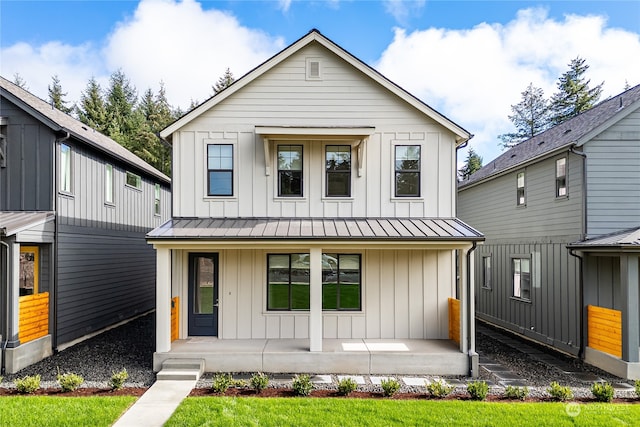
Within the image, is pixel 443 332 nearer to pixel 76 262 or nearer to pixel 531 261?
pixel 531 261

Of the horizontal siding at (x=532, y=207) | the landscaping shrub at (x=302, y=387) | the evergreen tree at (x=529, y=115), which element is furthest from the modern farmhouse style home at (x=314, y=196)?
the evergreen tree at (x=529, y=115)

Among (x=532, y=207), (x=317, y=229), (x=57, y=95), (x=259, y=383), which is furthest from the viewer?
(x=57, y=95)

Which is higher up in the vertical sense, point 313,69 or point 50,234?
point 313,69

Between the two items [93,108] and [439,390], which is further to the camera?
[93,108]

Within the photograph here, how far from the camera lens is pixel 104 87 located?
1473 inches

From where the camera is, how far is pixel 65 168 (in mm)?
10445

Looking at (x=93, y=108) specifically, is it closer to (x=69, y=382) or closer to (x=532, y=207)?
(x=69, y=382)

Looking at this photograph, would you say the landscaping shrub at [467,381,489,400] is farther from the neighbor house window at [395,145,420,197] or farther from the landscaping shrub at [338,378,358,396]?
the neighbor house window at [395,145,420,197]

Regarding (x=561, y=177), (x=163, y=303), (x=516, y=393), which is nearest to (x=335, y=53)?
(x=561, y=177)

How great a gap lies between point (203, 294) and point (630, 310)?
33.0 ft

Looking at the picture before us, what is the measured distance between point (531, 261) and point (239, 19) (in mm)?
16810

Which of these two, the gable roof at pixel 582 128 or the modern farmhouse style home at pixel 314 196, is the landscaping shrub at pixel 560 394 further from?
the gable roof at pixel 582 128

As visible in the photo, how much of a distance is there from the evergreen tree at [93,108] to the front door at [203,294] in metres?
27.5

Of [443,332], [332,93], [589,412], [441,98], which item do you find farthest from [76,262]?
[441,98]
